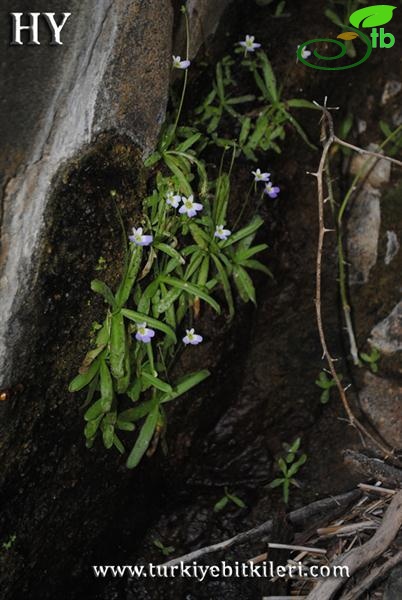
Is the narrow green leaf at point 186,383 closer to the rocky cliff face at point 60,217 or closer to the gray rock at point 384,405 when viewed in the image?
the rocky cliff face at point 60,217

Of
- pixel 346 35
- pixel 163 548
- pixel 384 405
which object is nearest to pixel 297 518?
pixel 163 548

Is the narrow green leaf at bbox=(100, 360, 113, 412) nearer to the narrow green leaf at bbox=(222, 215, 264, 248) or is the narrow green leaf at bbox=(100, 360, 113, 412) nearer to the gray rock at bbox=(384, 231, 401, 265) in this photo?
the narrow green leaf at bbox=(222, 215, 264, 248)

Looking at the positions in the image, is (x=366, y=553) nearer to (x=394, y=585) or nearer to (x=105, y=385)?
(x=394, y=585)

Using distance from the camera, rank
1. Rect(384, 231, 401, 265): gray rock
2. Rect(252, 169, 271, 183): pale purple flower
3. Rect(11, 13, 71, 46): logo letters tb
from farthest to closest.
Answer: Rect(384, 231, 401, 265): gray rock
Rect(252, 169, 271, 183): pale purple flower
Rect(11, 13, 71, 46): logo letters tb

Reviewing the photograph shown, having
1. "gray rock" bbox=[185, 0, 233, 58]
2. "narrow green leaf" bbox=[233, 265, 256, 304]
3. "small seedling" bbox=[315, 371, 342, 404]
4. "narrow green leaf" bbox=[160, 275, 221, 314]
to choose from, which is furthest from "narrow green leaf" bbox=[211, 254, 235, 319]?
"gray rock" bbox=[185, 0, 233, 58]

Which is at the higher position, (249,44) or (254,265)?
(249,44)

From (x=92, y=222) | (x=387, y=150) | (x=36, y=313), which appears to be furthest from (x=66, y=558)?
(x=387, y=150)
